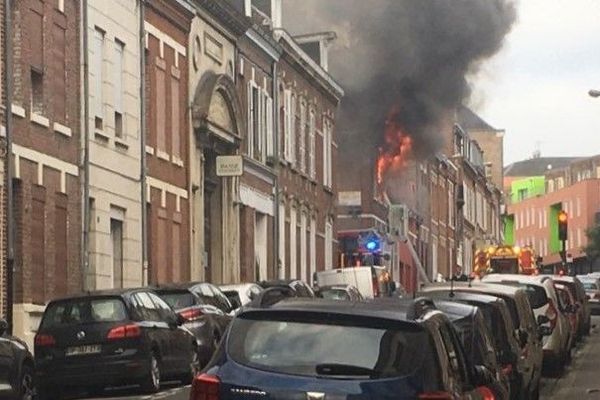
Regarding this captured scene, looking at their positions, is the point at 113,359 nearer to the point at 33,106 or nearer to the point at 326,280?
the point at 33,106

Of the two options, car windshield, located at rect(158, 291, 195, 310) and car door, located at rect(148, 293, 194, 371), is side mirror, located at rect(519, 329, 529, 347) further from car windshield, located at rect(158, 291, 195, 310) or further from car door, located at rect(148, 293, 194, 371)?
car windshield, located at rect(158, 291, 195, 310)

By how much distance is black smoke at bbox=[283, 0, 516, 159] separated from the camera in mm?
57781

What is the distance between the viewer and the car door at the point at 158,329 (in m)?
21.0

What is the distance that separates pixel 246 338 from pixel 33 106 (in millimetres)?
20675

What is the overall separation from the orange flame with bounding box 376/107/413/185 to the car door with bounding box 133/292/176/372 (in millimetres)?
42201

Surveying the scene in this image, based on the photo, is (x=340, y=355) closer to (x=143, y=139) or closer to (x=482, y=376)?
(x=482, y=376)

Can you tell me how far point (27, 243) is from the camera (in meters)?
28.7

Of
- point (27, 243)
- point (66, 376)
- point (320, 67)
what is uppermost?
point (320, 67)

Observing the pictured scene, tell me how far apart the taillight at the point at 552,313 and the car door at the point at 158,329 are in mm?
6277

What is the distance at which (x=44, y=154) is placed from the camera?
97.8ft

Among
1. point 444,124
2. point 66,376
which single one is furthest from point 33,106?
→ point 444,124

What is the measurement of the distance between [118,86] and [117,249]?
3.62 metres

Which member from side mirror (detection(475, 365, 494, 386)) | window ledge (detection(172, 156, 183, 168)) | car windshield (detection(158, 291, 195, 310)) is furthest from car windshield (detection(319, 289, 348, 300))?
side mirror (detection(475, 365, 494, 386))

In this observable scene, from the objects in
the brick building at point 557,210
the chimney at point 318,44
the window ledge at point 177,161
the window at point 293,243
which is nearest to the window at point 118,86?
the window ledge at point 177,161
